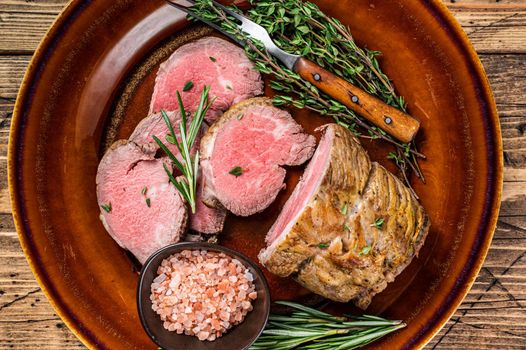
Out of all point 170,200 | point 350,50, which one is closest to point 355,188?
point 350,50

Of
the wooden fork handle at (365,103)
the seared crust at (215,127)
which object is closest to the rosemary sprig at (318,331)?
the seared crust at (215,127)

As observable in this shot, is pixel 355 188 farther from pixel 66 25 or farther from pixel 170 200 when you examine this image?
pixel 66 25

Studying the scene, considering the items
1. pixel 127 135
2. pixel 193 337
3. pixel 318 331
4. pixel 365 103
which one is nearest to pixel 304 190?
pixel 365 103

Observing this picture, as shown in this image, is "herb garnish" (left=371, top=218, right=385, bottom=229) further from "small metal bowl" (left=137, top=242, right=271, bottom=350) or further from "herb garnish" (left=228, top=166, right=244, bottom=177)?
"herb garnish" (left=228, top=166, right=244, bottom=177)

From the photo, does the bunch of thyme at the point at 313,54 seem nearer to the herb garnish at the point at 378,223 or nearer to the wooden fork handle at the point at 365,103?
the wooden fork handle at the point at 365,103

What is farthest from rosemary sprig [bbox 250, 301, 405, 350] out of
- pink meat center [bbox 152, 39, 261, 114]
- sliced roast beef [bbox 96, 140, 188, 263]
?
pink meat center [bbox 152, 39, 261, 114]
